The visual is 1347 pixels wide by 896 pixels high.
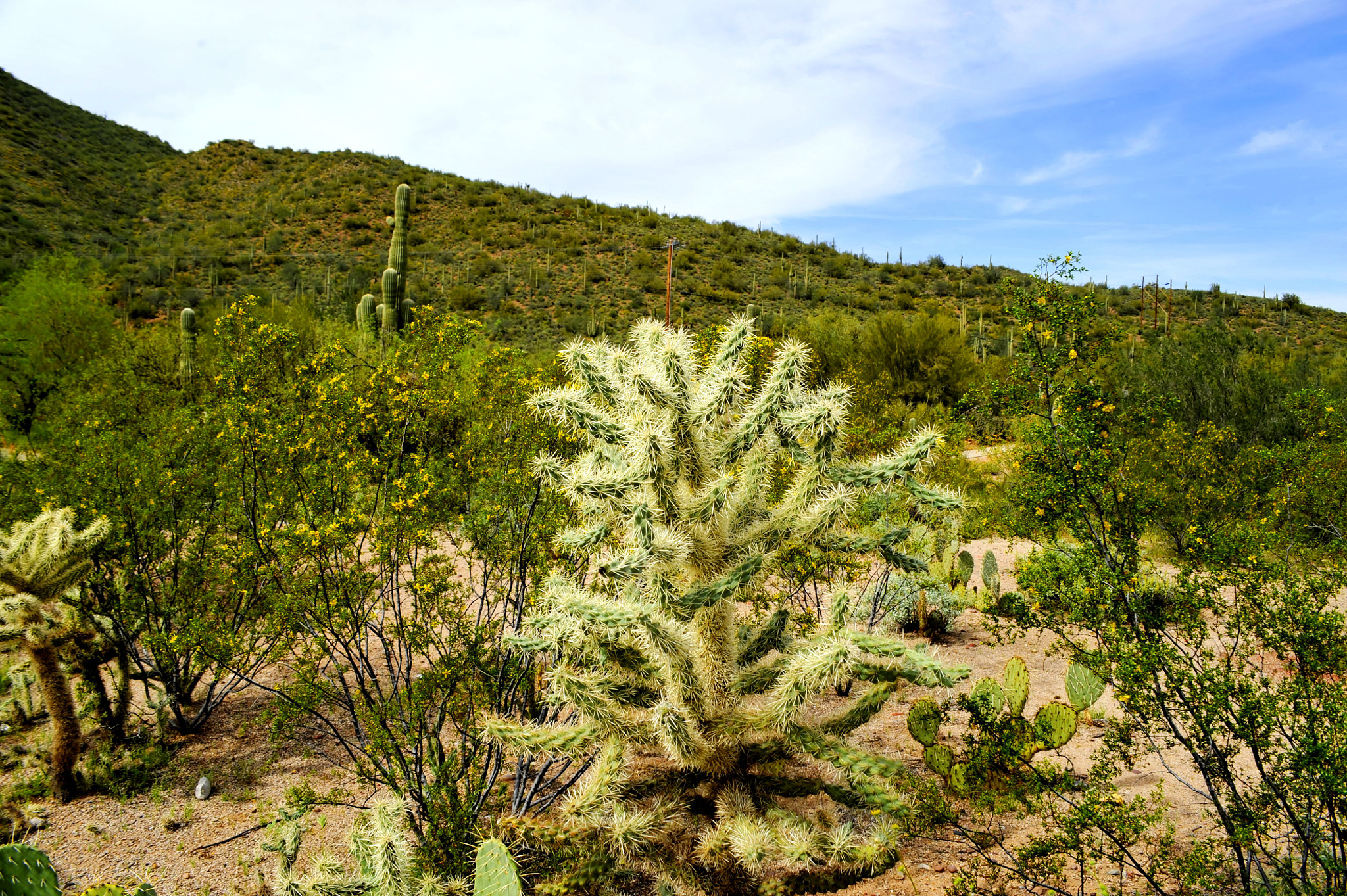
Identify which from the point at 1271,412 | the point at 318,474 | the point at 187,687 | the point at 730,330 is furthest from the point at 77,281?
the point at 1271,412

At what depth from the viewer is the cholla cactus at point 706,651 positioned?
3461 mm

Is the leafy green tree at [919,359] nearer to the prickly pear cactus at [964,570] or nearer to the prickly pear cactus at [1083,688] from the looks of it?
the prickly pear cactus at [964,570]

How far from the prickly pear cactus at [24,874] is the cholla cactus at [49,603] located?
12.8 feet

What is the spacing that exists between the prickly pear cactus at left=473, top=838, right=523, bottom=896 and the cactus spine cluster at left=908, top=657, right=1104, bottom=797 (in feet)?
7.90

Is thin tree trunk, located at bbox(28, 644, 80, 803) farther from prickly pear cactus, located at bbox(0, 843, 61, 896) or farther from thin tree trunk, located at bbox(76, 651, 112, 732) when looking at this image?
prickly pear cactus, located at bbox(0, 843, 61, 896)

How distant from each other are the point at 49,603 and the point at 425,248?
39973mm

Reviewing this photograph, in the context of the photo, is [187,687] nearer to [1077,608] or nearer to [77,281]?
[1077,608]

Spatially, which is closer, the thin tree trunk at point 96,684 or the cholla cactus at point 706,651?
the cholla cactus at point 706,651

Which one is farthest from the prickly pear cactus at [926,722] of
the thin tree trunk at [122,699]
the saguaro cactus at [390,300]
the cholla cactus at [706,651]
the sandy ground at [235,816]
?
the saguaro cactus at [390,300]

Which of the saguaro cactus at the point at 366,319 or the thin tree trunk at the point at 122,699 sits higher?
the saguaro cactus at the point at 366,319

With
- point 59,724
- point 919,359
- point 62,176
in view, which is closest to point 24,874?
point 59,724

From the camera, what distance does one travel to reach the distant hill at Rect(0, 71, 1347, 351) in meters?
33.0

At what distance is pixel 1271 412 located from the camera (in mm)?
12961

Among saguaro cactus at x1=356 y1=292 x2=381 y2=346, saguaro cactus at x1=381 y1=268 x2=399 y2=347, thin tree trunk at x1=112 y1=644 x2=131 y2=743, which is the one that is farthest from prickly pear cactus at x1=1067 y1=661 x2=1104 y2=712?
saguaro cactus at x1=381 y1=268 x2=399 y2=347
